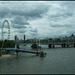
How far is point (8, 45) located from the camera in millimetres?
55406

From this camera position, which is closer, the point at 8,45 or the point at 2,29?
the point at 2,29

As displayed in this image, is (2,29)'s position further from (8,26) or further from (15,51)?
(15,51)

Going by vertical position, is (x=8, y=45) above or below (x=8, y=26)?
below

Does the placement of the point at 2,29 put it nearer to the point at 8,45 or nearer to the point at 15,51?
the point at 15,51

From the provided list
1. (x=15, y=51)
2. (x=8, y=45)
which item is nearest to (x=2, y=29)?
(x=15, y=51)

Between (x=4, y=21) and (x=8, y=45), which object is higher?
(x=4, y=21)

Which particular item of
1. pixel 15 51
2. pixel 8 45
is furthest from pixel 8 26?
pixel 8 45

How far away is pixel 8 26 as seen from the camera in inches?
1564

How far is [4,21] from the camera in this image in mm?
38062

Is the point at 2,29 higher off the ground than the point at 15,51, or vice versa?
the point at 2,29

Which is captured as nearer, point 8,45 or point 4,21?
point 4,21

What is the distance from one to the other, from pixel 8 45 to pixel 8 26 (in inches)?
679

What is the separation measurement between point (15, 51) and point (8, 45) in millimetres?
16183

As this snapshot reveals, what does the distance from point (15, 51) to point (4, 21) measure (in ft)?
30.0
